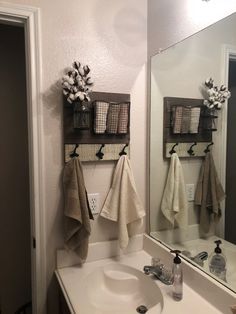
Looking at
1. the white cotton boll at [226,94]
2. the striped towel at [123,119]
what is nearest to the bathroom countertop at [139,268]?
the striped towel at [123,119]

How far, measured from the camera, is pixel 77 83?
4.27 feet

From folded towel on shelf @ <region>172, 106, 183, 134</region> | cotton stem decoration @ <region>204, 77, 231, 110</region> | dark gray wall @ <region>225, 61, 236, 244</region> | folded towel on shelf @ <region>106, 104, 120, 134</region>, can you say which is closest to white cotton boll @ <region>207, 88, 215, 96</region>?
cotton stem decoration @ <region>204, 77, 231, 110</region>

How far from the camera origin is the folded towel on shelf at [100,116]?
4.64ft

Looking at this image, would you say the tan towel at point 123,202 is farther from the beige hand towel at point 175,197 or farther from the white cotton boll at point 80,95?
the white cotton boll at point 80,95

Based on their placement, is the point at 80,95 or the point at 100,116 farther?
the point at 100,116

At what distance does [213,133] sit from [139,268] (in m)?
0.81

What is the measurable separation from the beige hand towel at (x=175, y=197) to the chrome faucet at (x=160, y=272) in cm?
24

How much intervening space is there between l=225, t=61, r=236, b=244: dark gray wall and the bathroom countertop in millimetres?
299

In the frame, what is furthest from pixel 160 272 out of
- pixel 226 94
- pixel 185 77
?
pixel 185 77

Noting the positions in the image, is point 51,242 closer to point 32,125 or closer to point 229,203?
point 32,125

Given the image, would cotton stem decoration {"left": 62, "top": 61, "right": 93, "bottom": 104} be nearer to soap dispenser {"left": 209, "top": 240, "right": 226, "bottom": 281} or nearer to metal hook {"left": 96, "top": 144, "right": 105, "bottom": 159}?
metal hook {"left": 96, "top": 144, "right": 105, "bottom": 159}

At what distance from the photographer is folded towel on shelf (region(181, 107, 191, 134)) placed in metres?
1.38

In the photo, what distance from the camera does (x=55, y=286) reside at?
4.72 ft

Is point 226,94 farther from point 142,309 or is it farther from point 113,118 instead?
point 142,309
